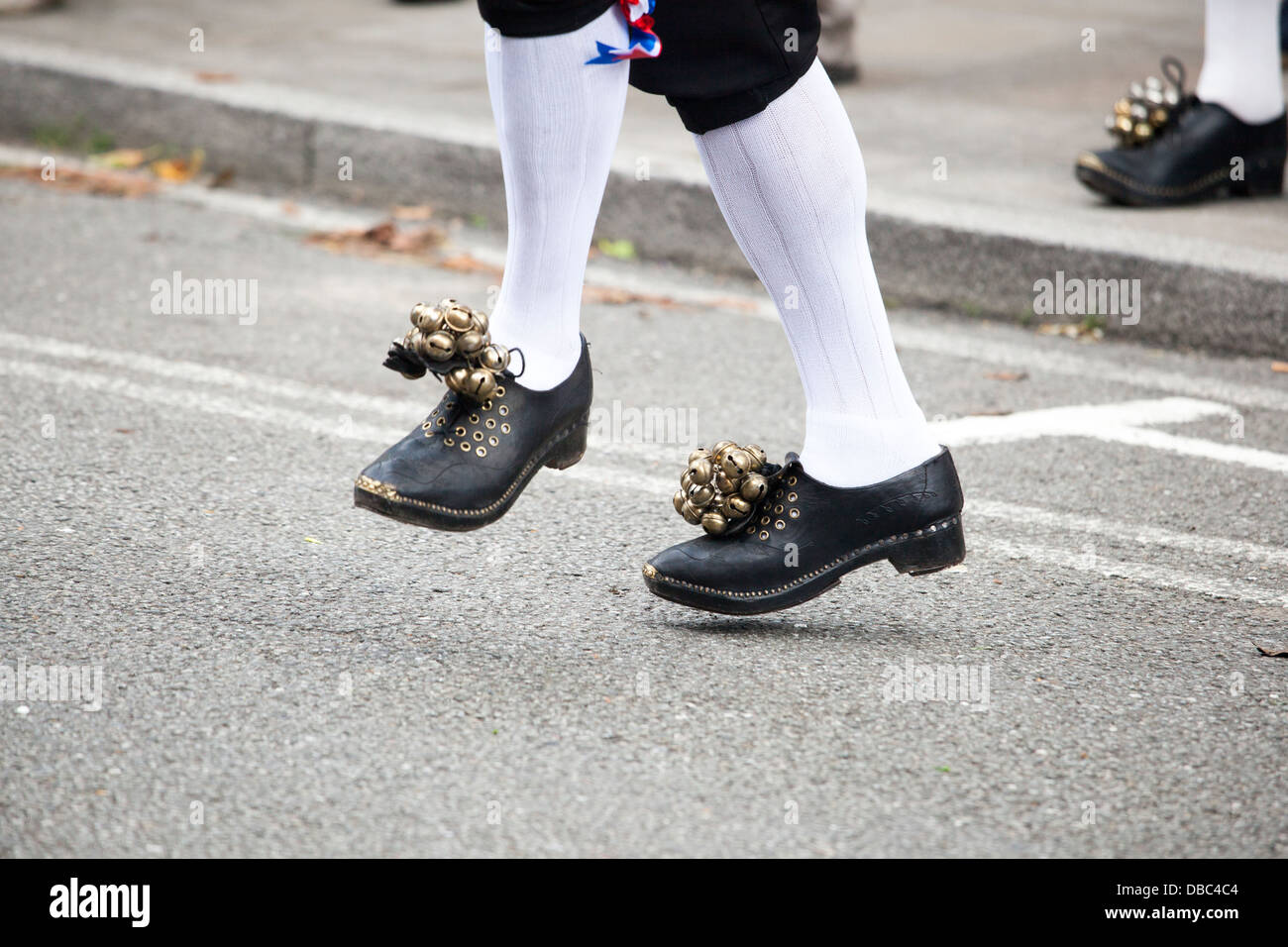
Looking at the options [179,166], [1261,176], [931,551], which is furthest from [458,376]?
[179,166]

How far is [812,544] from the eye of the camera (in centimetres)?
231

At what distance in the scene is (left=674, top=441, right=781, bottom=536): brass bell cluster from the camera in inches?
91.4

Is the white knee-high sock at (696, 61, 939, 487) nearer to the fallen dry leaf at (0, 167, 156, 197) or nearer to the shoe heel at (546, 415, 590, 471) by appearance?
the shoe heel at (546, 415, 590, 471)

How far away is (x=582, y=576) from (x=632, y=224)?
2.58 metres

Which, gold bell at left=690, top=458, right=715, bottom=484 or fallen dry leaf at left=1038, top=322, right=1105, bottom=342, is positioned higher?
gold bell at left=690, top=458, right=715, bottom=484

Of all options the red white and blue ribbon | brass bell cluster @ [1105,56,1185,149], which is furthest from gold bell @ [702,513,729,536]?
brass bell cluster @ [1105,56,1185,149]

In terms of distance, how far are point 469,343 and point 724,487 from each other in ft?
1.50

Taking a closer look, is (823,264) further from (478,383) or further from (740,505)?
(478,383)

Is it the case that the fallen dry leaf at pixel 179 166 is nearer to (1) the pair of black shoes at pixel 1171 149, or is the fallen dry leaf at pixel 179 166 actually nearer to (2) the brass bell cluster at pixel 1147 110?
(1) the pair of black shoes at pixel 1171 149

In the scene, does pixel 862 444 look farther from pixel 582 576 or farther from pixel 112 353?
pixel 112 353

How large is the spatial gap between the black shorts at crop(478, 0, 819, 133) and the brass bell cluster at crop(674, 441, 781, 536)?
1.62ft

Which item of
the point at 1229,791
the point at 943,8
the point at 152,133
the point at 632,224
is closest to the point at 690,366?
the point at 632,224

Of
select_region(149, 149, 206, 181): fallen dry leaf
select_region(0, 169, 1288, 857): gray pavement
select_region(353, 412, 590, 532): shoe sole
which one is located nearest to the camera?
select_region(0, 169, 1288, 857): gray pavement

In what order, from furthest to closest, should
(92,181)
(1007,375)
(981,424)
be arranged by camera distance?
1. (92,181)
2. (1007,375)
3. (981,424)
